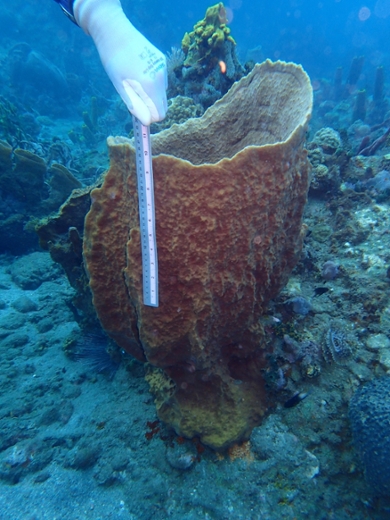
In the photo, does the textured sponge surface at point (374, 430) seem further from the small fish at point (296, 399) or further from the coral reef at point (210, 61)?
the coral reef at point (210, 61)

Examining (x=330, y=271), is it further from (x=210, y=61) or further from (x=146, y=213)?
(x=210, y=61)

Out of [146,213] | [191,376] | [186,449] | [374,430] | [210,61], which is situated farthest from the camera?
[210,61]

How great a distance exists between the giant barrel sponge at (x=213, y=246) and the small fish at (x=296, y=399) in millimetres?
220

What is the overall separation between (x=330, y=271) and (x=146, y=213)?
2625 mm

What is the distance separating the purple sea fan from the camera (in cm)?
340

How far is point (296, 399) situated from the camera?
251cm

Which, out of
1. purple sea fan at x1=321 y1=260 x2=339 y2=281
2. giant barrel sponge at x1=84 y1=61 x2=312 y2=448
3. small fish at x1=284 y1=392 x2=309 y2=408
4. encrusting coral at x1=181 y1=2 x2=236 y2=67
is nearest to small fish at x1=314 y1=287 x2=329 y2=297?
purple sea fan at x1=321 y1=260 x2=339 y2=281

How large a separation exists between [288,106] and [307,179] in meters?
0.62

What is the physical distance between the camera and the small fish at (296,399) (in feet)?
8.23

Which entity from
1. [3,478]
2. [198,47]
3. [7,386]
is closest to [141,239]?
[3,478]

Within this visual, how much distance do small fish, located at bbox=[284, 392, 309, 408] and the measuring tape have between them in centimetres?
160

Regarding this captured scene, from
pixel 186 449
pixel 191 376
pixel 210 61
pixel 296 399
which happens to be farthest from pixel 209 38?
pixel 186 449

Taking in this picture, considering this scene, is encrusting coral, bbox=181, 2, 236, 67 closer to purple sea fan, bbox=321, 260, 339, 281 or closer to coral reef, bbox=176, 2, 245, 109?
coral reef, bbox=176, 2, 245, 109

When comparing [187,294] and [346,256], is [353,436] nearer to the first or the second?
[187,294]
